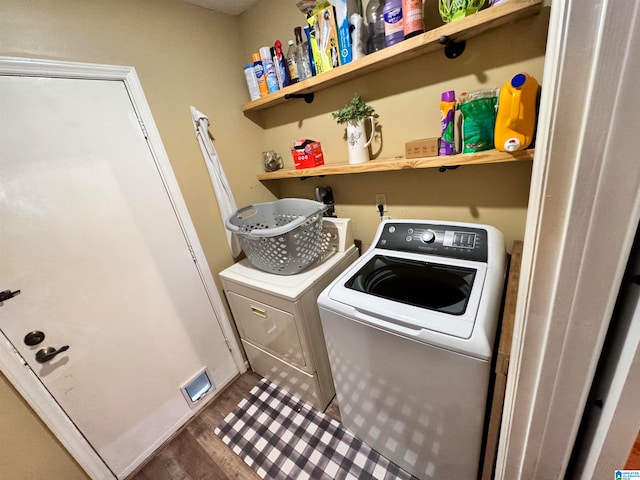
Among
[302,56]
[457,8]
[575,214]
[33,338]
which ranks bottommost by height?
[33,338]

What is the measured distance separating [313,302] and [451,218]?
0.90 metres

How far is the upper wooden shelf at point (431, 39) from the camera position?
2.81 ft

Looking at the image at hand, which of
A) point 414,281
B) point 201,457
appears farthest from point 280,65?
point 201,457

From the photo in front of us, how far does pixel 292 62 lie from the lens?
1.51 metres

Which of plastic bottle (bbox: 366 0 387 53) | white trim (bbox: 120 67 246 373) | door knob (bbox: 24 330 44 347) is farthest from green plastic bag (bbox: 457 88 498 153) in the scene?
door knob (bbox: 24 330 44 347)

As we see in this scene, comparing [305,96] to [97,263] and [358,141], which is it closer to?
[358,141]

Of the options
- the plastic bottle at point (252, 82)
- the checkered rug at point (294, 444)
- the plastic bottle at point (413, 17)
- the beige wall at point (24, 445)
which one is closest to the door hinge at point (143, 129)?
the plastic bottle at point (252, 82)

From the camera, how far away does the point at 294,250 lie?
4.40ft

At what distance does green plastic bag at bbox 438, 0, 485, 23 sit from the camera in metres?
0.93

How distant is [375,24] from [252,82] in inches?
33.5

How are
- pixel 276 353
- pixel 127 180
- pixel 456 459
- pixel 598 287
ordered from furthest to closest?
pixel 276 353 < pixel 127 180 < pixel 456 459 < pixel 598 287

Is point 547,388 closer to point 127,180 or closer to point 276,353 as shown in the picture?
point 276,353

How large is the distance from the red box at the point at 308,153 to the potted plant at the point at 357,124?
30 centimetres

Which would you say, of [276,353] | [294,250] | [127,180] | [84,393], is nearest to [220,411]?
[276,353]
